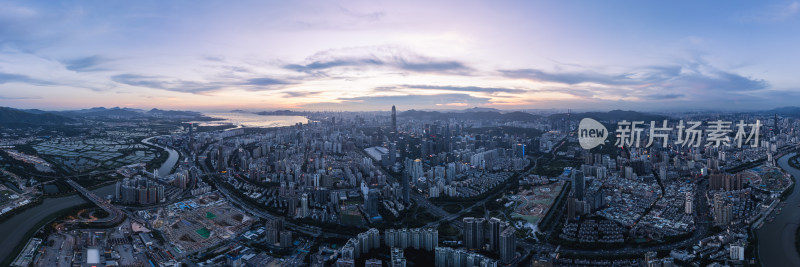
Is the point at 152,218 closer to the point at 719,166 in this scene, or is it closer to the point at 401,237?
the point at 401,237

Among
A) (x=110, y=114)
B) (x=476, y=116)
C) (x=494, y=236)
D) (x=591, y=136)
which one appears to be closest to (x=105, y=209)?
(x=494, y=236)

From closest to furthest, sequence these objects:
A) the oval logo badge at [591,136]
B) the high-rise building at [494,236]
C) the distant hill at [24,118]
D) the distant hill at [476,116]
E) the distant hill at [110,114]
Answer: the high-rise building at [494,236]
the oval logo badge at [591,136]
the distant hill at [24,118]
the distant hill at [476,116]
the distant hill at [110,114]

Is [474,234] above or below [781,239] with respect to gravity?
above

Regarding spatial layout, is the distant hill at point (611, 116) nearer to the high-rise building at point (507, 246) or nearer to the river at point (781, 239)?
the river at point (781, 239)

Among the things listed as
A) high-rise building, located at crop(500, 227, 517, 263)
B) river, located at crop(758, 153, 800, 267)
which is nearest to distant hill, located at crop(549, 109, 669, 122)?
river, located at crop(758, 153, 800, 267)

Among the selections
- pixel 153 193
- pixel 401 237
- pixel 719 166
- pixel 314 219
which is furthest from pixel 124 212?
pixel 719 166

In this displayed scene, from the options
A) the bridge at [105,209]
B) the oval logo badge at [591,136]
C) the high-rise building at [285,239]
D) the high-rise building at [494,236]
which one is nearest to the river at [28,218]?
the bridge at [105,209]

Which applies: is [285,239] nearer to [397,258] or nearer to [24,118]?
[397,258]

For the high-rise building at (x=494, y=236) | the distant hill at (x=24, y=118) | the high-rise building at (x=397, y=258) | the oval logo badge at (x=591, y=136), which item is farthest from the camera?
the distant hill at (x=24, y=118)
